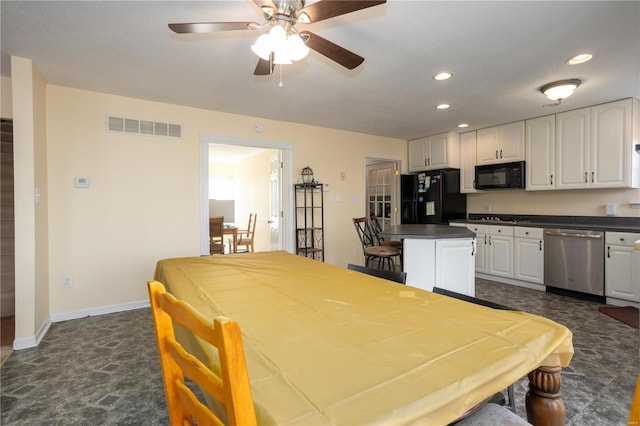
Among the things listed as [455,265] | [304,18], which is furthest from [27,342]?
[455,265]

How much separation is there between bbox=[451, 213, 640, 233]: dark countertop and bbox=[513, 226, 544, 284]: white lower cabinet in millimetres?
110

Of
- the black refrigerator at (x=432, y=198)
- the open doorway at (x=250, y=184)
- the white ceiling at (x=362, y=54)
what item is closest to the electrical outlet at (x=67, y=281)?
the open doorway at (x=250, y=184)

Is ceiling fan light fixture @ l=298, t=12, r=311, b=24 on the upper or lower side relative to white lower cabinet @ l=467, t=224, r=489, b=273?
upper

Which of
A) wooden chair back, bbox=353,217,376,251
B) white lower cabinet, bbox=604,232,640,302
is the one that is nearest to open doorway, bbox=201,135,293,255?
wooden chair back, bbox=353,217,376,251

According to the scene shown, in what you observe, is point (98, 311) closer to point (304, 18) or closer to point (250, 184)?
point (304, 18)

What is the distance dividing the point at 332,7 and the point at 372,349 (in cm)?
151

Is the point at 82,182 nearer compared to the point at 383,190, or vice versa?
the point at 82,182

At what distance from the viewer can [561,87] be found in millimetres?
2967

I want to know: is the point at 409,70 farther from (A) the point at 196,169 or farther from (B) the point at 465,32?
(A) the point at 196,169

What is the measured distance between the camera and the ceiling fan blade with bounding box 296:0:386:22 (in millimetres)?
1416

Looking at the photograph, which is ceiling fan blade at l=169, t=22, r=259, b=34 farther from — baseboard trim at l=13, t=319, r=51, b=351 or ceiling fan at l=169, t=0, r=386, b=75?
baseboard trim at l=13, t=319, r=51, b=351


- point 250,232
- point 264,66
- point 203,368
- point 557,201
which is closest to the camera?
point 203,368

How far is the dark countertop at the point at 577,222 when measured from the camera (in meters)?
3.52

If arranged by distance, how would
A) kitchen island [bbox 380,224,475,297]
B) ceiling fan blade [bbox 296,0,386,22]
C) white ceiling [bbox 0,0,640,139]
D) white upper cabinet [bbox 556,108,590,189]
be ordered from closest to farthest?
ceiling fan blade [bbox 296,0,386,22] < white ceiling [bbox 0,0,640,139] < kitchen island [bbox 380,224,475,297] < white upper cabinet [bbox 556,108,590,189]
